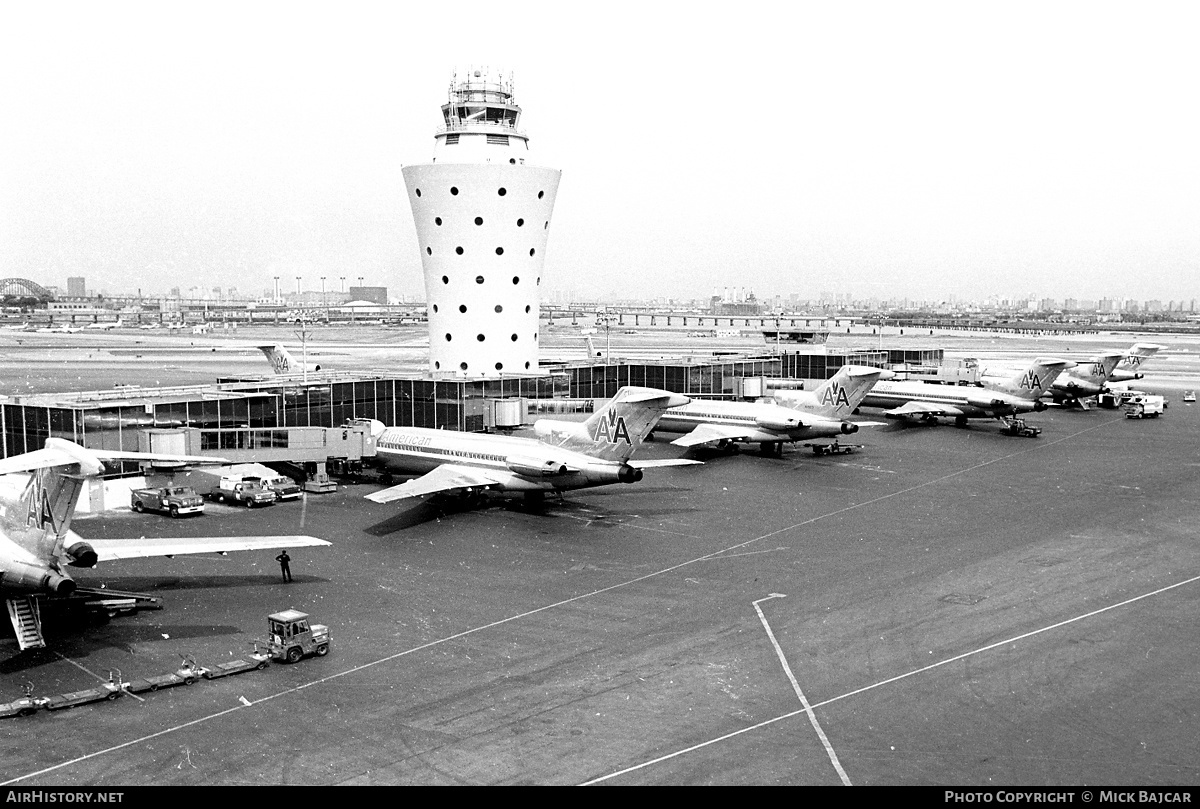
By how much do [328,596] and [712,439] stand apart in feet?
114

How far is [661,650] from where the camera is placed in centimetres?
2611

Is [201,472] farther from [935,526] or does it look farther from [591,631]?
[935,526]

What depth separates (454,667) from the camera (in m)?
24.9

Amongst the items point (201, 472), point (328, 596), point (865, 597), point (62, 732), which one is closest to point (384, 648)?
point (328, 596)

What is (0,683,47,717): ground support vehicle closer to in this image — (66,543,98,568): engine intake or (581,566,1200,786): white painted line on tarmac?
(66,543,98,568): engine intake

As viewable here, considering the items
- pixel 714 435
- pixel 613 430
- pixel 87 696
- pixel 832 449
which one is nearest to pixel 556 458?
pixel 613 430

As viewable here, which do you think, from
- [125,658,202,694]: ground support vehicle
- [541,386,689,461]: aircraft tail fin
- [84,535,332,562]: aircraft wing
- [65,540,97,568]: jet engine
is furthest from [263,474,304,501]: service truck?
[125,658,202,694]: ground support vehicle

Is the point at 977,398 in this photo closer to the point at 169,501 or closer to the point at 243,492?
the point at 243,492

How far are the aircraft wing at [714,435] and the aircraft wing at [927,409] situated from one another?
23.7 meters

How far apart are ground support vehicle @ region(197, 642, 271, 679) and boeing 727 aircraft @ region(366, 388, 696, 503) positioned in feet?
48.1

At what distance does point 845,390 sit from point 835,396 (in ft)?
2.58

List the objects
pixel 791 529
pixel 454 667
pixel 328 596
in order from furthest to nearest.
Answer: pixel 791 529 < pixel 328 596 < pixel 454 667

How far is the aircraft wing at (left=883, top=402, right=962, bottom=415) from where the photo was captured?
262ft

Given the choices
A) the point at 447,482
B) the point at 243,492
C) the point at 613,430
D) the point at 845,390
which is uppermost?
the point at 845,390
